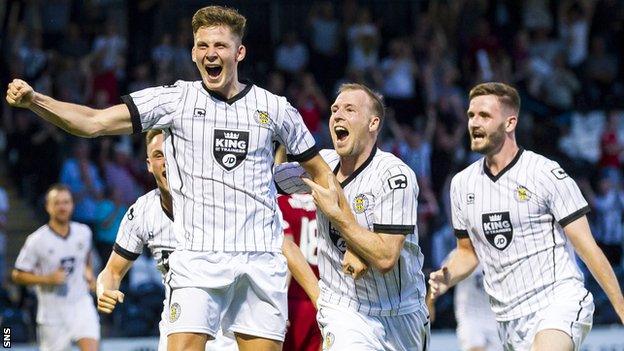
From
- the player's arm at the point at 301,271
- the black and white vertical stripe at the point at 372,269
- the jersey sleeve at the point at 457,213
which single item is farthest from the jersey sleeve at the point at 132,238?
the jersey sleeve at the point at 457,213

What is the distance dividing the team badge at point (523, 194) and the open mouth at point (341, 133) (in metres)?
1.23

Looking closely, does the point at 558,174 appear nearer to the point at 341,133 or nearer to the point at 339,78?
the point at 341,133

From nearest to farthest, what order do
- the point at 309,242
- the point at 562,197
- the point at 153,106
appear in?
1. the point at 153,106
2. the point at 562,197
3. the point at 309,242

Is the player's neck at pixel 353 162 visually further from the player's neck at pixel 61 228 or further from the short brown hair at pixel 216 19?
the player's neck at pixel 61 228

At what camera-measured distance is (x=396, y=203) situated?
7402mm

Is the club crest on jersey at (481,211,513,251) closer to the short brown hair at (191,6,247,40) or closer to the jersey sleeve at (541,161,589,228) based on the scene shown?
the jersey sleeve at (541,161,589,228)

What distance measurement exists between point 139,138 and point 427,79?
4.49 metres

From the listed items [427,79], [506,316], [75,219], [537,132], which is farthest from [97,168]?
[506,316]

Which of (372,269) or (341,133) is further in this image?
(341,133)

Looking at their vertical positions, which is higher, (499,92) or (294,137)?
(499,92)

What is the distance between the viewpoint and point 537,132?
18.5 metres

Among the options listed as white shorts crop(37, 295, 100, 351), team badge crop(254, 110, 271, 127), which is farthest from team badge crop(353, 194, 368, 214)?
white shorts crop(37, 295, 100, 351)

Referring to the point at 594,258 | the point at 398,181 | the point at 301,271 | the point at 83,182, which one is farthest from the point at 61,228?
the point at 594,258

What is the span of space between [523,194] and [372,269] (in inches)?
46.4
